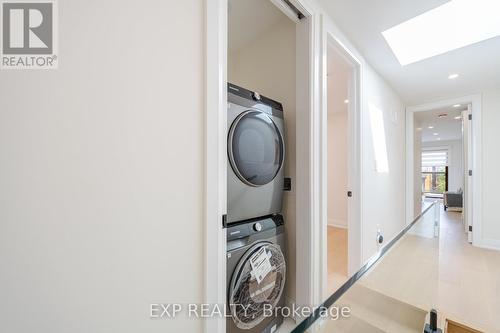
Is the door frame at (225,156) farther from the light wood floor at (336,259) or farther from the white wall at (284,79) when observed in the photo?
the light wood floor at (336,259)

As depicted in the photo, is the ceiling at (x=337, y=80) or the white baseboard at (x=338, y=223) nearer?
the ceiling at (x=337, y=80)

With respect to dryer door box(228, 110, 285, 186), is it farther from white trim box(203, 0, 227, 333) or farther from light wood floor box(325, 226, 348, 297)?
light wood floor box(325, 226, 348, 297)

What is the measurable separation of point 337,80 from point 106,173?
10.7 ft

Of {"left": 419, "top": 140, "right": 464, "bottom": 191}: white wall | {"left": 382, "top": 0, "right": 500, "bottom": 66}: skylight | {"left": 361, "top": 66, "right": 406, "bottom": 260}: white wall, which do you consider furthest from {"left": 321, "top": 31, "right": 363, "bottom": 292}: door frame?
{"left": 419, "top": 140, "right": 464, "bottom": 191}: white wall

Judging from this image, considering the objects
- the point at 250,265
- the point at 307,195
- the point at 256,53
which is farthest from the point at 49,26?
the point at 256,53

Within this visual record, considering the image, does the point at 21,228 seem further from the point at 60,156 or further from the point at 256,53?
the point at 256,53

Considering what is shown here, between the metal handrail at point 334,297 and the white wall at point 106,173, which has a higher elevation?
the white wall at point 106,173

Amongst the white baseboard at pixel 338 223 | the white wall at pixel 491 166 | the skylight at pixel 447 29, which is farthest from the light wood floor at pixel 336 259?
the skylight at pixel 447 29

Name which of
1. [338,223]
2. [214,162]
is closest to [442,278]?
[338,223]

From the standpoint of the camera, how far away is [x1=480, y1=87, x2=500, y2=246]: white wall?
3125 mm

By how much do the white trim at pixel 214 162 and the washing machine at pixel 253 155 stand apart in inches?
8.6

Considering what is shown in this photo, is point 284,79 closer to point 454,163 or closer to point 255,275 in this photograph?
point 255,275

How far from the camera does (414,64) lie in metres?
2.41

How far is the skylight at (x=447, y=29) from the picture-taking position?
5.85 ft
